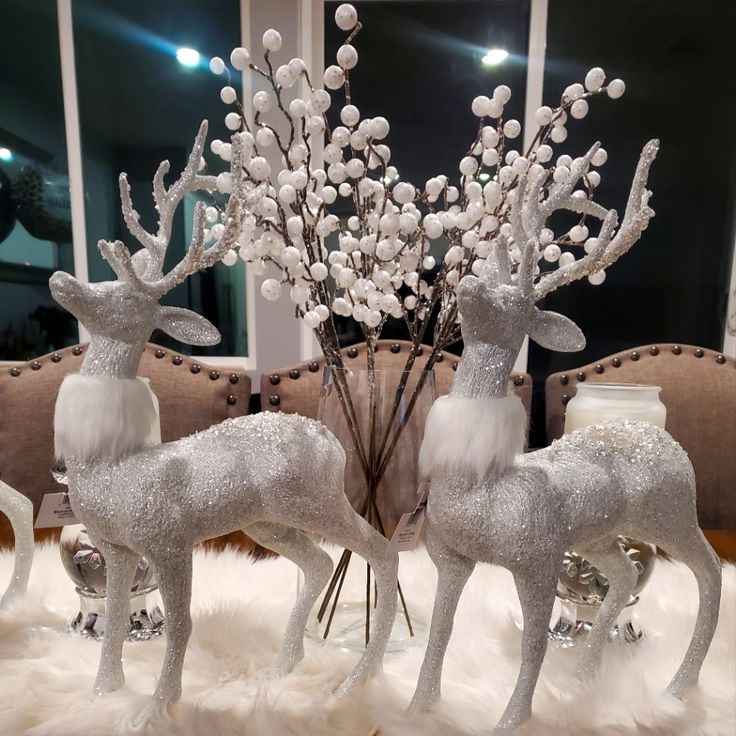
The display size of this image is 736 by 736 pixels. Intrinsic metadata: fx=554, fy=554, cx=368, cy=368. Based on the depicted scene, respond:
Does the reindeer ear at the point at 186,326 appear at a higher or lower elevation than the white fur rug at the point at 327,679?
higher

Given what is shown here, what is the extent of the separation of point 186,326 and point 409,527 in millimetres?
333

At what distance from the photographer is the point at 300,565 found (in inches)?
26.6

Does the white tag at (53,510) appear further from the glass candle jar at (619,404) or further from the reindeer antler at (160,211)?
the glass candle jar at (619,404)

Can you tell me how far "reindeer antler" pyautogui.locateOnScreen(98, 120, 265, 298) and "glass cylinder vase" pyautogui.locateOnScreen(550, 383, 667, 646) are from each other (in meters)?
0.48

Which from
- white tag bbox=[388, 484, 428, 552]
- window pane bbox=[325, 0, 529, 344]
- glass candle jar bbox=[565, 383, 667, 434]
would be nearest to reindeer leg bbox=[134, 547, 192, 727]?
white tag bbox=[388, 484, 428, 552]

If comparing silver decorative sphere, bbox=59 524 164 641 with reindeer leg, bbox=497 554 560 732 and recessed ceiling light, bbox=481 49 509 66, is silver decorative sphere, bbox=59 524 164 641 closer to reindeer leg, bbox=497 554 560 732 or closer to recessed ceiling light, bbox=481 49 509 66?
reindeer leg, bbox=497 554 560 732

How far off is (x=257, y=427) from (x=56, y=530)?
27.7 inches

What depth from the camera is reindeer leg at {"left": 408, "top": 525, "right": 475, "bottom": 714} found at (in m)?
0.55

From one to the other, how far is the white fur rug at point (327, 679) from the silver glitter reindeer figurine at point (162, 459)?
0.05 metres

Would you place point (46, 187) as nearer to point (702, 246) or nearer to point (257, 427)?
point (257, 427)

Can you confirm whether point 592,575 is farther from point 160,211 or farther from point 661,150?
point 661,150

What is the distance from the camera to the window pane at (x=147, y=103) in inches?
75.5

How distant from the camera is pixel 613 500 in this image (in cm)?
54

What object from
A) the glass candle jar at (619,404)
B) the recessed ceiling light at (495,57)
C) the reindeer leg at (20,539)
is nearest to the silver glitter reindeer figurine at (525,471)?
the glass candle jar at (619,404)
